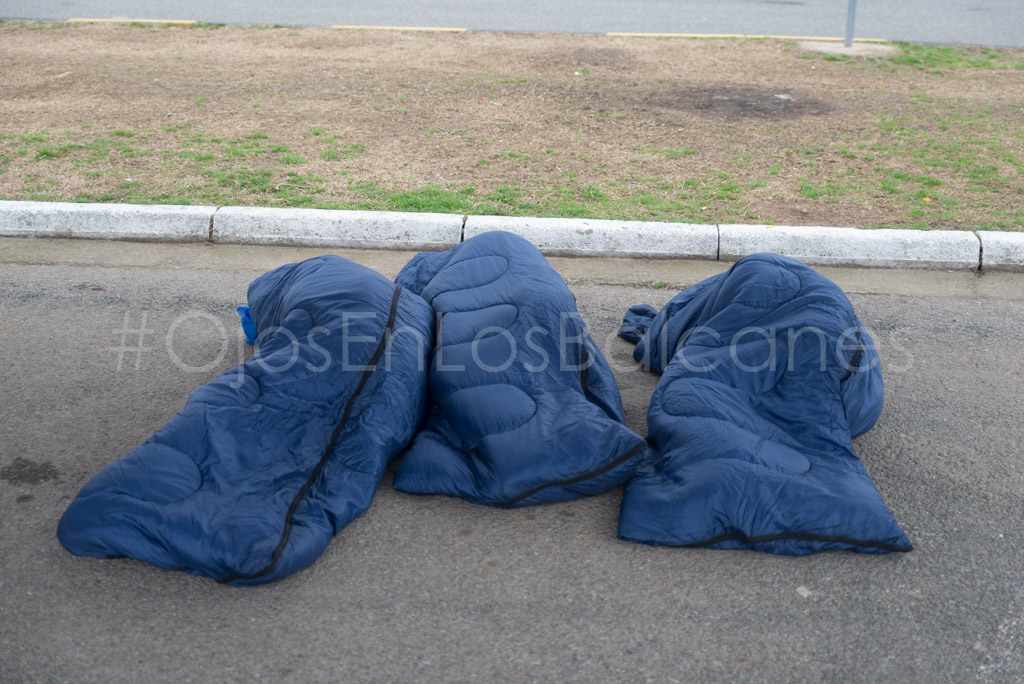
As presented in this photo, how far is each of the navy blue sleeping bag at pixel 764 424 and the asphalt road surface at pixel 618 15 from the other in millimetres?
7403

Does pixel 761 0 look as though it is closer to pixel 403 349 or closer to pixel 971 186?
pixel 971 186

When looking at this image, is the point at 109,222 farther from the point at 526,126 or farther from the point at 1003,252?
the point at 1003,252

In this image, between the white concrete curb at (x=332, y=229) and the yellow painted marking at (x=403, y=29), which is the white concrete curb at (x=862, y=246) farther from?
the yellow painted marking at (x=403, y=29)

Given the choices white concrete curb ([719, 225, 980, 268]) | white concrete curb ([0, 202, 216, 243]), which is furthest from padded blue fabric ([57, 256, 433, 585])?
white concrete curb ([719, 225, 980, 268])

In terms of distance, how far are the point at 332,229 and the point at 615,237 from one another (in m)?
1.60

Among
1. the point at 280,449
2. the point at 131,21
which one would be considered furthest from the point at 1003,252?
the point at 131,21

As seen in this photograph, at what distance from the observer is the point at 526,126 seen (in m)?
6.52

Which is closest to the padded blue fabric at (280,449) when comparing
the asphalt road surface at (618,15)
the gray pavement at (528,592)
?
the gray pavement at (528,592)

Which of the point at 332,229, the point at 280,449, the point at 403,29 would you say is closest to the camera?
the point at 280,449

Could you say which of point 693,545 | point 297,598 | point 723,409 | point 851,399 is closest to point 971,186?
point 851,399

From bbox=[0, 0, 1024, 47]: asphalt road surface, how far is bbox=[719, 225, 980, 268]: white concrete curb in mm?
5823

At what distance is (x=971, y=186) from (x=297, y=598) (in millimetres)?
4929

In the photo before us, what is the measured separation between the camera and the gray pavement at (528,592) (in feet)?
7.19

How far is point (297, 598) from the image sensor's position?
7.82 ft
